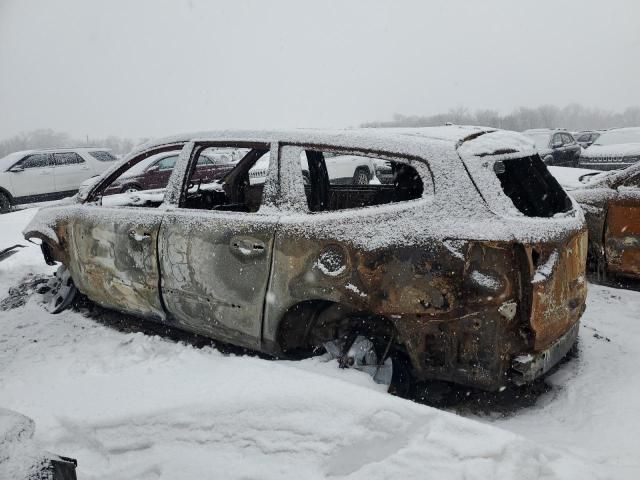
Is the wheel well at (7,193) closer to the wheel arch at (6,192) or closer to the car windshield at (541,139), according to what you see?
the wheel arch at (6,192)

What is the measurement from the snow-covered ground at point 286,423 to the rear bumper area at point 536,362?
1.00 feet

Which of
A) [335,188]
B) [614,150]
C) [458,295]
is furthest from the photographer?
[614,150]

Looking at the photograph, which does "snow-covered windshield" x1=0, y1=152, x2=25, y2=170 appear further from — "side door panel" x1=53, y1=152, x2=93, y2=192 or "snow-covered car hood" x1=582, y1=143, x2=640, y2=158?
Result: "snow-covered car hood" x1=582, y1=143, x2=640, y2=158

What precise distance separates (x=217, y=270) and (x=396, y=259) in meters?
1.23

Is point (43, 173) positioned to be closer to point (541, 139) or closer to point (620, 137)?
point (541, 139)

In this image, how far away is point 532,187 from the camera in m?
3.29

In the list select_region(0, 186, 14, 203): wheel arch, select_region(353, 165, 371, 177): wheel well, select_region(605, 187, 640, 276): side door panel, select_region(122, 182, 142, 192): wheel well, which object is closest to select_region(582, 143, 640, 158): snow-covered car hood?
select_region(353, 165, 371, 177): wheel well

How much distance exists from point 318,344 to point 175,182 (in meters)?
1.58

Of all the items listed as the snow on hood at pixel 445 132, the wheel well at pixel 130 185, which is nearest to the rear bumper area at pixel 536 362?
the snow on hood at pixel 445 132

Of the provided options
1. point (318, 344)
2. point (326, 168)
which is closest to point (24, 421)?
point (318, 344)

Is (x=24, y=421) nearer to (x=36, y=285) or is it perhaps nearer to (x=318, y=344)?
(x=318, y=344)

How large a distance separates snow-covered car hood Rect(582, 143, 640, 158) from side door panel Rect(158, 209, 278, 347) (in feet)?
45.3

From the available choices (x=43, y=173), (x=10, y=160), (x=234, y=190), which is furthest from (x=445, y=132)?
(x=10, y=160)

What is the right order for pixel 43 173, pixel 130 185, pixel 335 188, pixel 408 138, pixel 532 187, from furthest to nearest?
pixel 43 173, pixel 130 185, pixel 335 188, pixel 532 187, pixel 408 138
